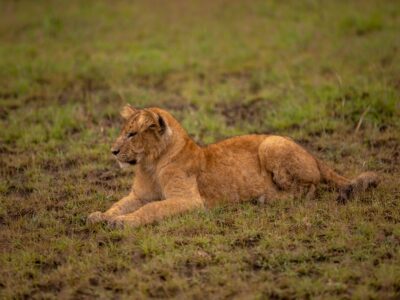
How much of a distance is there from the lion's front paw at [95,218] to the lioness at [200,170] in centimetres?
1

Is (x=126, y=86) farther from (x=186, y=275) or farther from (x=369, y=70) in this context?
(x=186, y=275)

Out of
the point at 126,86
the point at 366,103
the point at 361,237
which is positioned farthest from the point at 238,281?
the point at 126,86

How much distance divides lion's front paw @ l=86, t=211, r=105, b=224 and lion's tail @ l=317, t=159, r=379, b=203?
2.41m

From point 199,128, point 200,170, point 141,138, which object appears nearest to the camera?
point 141,138

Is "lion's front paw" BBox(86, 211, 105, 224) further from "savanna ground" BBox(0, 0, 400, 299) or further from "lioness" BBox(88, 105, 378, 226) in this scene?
"savanna ground" BBox(0, 0, 400, 299)

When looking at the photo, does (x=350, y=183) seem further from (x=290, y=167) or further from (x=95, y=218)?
(x=95, y=218)

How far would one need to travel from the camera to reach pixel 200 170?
714 cm

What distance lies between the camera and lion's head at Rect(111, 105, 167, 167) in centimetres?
689

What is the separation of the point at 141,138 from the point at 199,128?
2.93m

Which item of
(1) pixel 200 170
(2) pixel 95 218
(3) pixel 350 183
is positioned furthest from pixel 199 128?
(2) pixel 95 218

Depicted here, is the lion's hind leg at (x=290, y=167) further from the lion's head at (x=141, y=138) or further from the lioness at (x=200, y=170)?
the lion's head at (x=141, y=138)

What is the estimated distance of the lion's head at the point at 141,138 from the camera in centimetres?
689

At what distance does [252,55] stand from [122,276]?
25.5 ft

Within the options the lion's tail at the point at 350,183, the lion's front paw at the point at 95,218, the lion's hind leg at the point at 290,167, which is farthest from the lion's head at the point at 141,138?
the lion's tail at the point at 350,183
